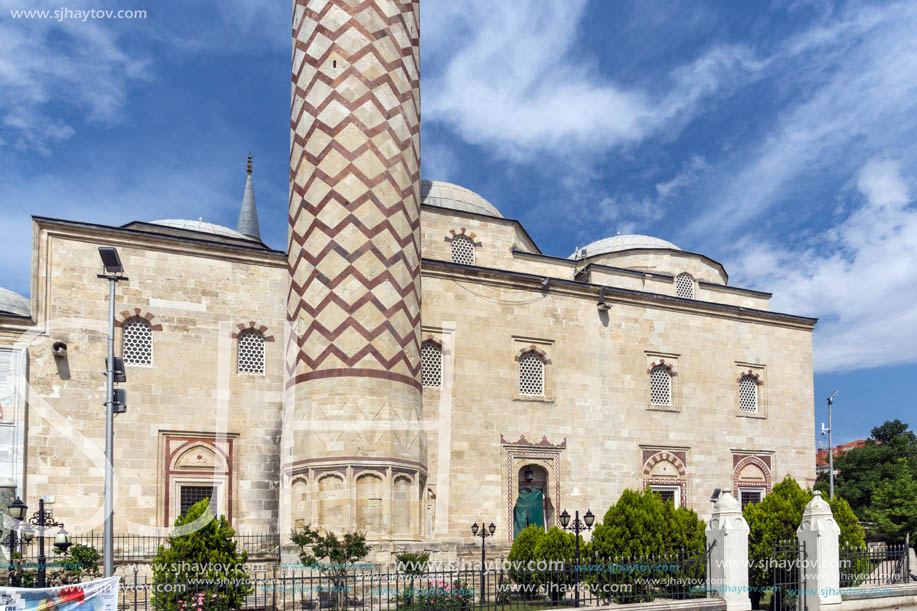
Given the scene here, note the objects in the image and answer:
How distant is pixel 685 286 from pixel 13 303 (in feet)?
63.2

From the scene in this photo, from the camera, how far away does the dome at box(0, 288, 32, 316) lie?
21694mm

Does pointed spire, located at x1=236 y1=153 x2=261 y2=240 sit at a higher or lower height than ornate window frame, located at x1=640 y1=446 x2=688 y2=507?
higher

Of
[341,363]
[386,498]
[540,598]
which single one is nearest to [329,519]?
[386,498]

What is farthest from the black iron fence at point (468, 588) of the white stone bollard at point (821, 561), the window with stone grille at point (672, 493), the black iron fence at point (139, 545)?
the window with stone grille at point (672, 493)

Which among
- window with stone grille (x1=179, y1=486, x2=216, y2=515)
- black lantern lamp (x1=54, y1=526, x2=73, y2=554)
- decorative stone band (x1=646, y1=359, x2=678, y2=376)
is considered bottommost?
black lantern lamp (x1=54, y1=526, x2=73, y2=554)

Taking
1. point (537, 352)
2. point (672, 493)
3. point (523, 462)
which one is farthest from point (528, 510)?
point (672, 493)

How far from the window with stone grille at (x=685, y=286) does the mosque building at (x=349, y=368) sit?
96.5 inches

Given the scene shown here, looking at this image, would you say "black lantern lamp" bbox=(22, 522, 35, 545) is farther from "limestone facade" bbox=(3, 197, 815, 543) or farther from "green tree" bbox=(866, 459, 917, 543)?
"green tree" bbox=(866, 459, 917, 543)

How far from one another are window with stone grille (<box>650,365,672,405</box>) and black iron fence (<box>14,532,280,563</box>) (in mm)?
10463

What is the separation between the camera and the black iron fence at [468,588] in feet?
37.0

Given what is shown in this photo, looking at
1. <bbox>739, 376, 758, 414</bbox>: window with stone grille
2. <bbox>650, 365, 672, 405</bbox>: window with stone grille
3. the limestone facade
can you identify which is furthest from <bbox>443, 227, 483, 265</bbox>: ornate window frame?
<bbox>739, 376, 758, 414</bbox>: window with stone grille

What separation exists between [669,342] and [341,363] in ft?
33.0

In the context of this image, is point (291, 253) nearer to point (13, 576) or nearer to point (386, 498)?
point (386, 498)

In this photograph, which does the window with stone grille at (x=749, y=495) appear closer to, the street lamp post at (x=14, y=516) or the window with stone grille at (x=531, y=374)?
the window with stone grille at (x=531, y=374)
